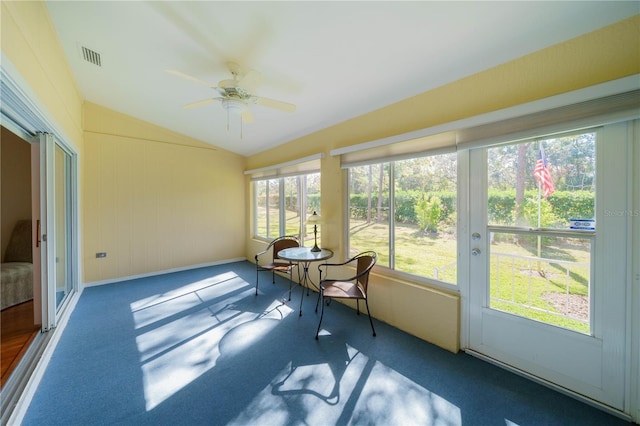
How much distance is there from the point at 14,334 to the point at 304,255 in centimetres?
280

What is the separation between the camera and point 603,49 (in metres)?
1.55

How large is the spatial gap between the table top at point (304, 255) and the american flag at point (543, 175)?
7.07ft

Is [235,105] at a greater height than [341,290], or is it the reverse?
[235,105]

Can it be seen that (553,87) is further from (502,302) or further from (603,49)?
(502,302)

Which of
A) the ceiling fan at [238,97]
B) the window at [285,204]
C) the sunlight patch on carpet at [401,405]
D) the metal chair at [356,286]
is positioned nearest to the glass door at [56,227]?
the ceiling fan at [238,97]

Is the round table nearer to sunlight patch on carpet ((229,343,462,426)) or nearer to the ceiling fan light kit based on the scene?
sunlight patch on carpet ((229,343,462,426))

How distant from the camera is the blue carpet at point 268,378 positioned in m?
1.58

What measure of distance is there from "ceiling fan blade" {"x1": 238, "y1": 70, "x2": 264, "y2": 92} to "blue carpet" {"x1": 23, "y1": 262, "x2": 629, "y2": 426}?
7.54ft

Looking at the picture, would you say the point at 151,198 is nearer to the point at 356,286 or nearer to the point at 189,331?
the point at 189,331

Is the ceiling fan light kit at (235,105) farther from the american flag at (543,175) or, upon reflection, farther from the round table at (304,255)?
the american flag at (543,175)

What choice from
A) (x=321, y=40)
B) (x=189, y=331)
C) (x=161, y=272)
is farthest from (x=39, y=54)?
(x=161, y=272)

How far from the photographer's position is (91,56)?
269 cm

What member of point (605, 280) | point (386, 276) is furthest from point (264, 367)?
point (605, 280)

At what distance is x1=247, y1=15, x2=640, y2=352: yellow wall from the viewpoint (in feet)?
5.06
